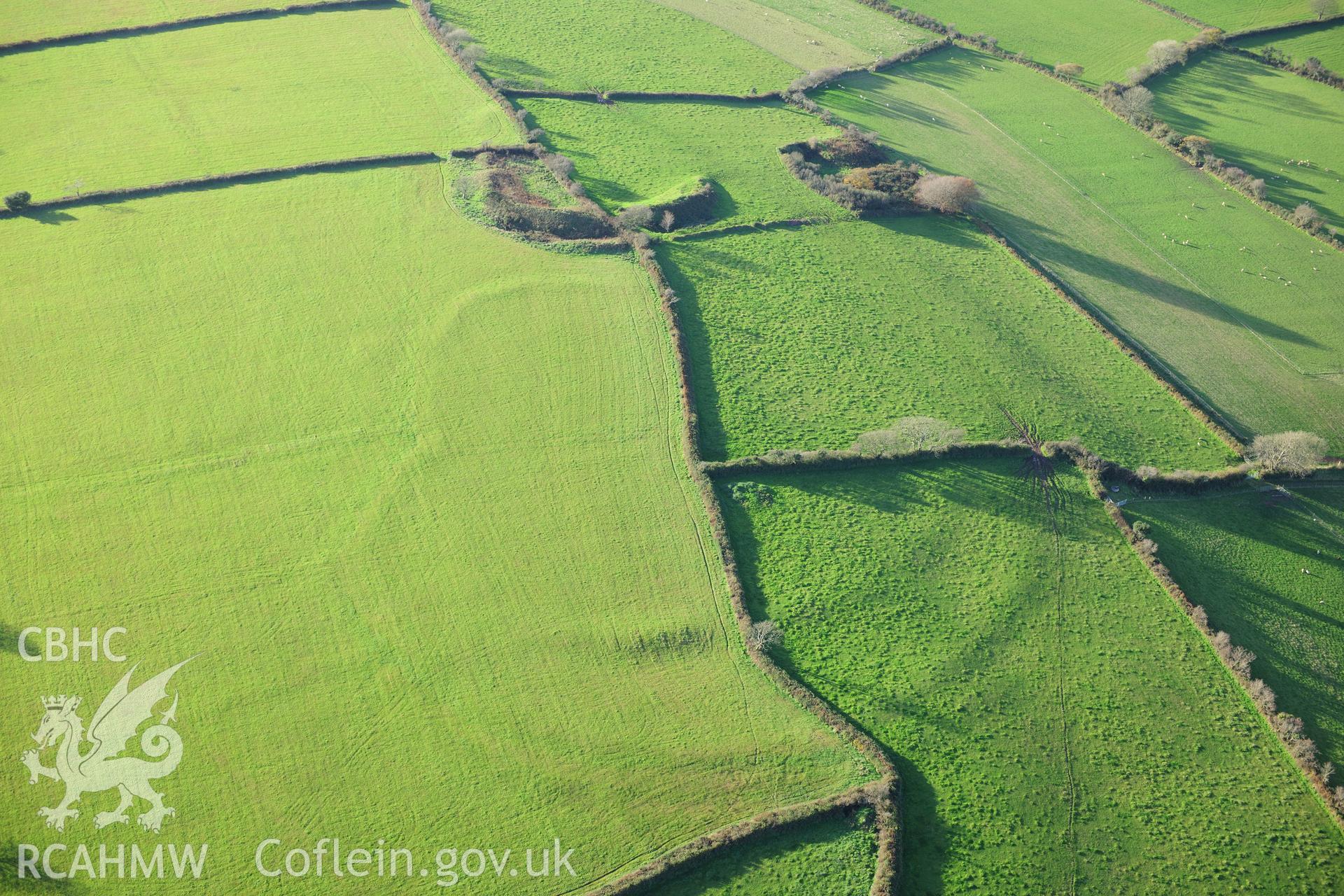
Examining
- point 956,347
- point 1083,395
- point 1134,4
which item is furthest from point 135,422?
point 1134,4

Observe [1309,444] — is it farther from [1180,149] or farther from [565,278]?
[565,278]

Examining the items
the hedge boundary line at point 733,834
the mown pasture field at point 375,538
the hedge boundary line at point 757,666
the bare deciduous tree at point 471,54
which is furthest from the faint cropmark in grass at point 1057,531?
the bare deciduous tree at point 471,54

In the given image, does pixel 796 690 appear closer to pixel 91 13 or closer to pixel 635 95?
pixel 635 95

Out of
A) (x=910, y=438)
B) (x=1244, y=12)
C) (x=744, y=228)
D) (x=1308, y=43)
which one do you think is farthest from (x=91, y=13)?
(x=1308, y=43)

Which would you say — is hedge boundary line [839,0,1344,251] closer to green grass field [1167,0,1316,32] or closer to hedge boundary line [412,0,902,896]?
green grass field [1167,0,1316,32]

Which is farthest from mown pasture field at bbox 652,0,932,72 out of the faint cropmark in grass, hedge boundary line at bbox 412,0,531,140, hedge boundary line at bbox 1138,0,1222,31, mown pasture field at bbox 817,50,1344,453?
the faint cropmark in grass

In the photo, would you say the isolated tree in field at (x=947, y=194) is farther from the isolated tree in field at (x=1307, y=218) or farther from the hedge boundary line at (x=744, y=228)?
the isolated tree in field at (x=1307, y=218)
